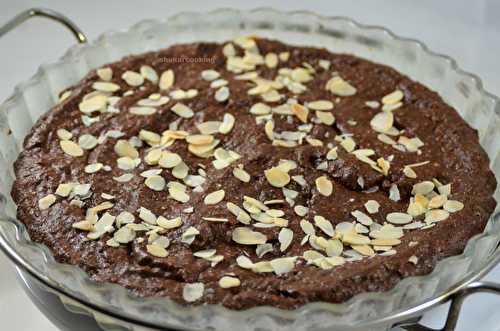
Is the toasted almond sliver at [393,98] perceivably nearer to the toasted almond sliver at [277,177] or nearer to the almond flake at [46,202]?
the toasted almond sliver at [277,177]

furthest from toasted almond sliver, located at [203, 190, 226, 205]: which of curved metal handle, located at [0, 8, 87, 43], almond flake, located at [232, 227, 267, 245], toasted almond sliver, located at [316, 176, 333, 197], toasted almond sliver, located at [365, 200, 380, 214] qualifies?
curved metal handle, located at [0, 8, 87, 43]

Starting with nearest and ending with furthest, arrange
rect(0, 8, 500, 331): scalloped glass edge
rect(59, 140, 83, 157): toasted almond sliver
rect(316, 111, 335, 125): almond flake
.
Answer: rect(0, 8, 500, 331): scalloped glass edge, rect(59, 140, 83, 157): toasted almond sliver, rect(316, 111, 335, 125): almond flake

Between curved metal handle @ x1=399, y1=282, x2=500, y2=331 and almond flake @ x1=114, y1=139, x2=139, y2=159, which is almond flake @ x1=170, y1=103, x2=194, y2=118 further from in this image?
curved metal handle @ x1=399, y1=282, x2=500, y2=331

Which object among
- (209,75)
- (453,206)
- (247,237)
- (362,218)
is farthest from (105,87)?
(453,206)

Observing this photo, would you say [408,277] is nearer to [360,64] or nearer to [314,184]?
[314,184]

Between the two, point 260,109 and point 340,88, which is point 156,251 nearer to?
point 260,109
